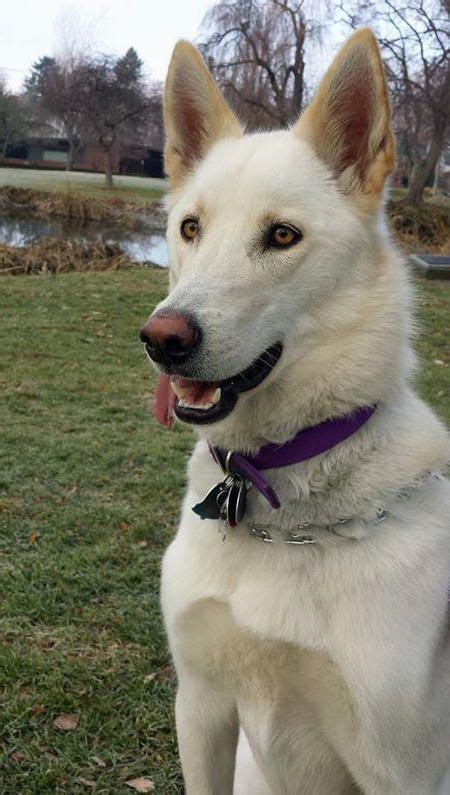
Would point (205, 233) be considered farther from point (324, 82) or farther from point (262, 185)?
point (324, 82)

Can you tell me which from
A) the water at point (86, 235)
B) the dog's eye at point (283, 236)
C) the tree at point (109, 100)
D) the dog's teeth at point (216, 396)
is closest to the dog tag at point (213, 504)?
the dog's teeth at point (216, 396)

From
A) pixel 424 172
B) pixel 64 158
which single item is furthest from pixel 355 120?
pixel 64 158

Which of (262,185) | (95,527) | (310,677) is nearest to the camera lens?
(310,677)

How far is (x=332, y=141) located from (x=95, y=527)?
2.41 meters

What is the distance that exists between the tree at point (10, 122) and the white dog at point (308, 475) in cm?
4706

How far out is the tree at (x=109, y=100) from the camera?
3434 centimetres

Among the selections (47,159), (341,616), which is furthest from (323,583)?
(47,159)

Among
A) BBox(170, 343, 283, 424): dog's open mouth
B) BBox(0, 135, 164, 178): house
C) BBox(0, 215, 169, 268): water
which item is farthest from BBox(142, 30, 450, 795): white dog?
BBox(0, 135, 164, 178): house

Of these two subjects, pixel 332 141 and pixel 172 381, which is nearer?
pixel 172 381

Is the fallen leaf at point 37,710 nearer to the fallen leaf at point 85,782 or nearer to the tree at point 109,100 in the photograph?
the fallen leaf at point 85,782

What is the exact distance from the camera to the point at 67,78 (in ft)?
117

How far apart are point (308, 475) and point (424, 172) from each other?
20328 mm

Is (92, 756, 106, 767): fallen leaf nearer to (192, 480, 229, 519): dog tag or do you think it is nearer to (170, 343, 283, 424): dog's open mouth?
(192, 480, 229, 519): dog tag

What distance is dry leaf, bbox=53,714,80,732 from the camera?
7.86 ft
